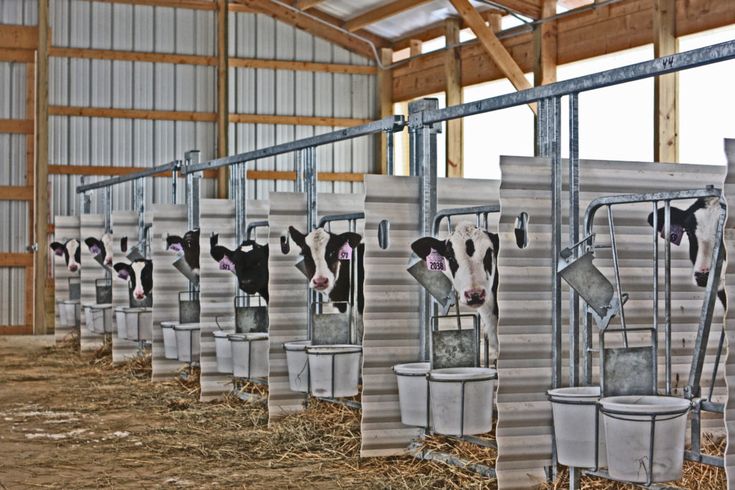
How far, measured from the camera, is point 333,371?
245 inches

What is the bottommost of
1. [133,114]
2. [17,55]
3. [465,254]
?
[465,254]

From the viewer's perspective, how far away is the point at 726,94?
37.6 feet

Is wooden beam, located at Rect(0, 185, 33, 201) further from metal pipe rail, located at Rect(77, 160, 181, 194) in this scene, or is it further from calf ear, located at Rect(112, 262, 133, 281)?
calf ear, located at Rect(112, 262, 133, 281)

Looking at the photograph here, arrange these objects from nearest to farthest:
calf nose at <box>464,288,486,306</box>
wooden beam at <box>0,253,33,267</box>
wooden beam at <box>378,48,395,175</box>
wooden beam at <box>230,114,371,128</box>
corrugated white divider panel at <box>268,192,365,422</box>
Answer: calf nose at <box>464,288,486,306</box>
corrugated white divider panel at <box>268,192,365,422</box>
wooden beam at <box>0,253,33,267</box>
wooden beam at <box>230,114,371,128</box>
wooden beam at <box>378,48,395,175</box>

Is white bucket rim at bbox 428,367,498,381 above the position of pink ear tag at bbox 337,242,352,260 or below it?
below

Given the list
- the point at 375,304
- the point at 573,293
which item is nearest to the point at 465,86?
the point at 375,304

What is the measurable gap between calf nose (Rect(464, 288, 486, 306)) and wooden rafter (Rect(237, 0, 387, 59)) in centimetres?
1348

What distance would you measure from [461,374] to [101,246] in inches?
315

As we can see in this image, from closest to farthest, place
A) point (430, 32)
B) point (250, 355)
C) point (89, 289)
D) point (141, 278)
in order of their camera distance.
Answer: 1. point (250, 355)
2. point (141, 278)
3. point (89, 289)
4. point (430, 32)

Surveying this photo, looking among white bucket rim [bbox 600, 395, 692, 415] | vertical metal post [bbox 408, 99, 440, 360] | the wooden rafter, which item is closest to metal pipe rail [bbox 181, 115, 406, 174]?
vertical metal post [bbox 408, 99, 440, 360]

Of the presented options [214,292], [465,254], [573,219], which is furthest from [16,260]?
[573,219]

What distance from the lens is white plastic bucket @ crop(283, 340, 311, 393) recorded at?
22.4ft

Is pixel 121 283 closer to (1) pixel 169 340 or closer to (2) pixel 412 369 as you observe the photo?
(1) pixel 169 340

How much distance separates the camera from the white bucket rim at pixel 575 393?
4.31m
